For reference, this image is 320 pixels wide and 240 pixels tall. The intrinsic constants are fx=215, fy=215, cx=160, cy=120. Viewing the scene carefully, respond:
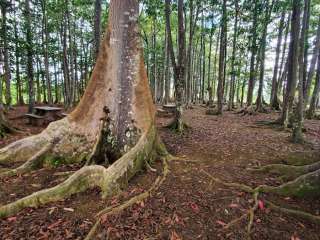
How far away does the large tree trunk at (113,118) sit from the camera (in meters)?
4.43

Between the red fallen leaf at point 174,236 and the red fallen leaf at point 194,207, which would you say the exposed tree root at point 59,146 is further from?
the red fallen leaf at point 174,236

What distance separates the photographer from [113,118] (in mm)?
4496

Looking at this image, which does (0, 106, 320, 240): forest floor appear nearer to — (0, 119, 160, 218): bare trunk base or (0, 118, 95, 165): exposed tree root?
(0, 119, 160, 218): bare trunk base

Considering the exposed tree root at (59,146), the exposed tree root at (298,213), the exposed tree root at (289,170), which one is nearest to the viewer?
the exposed tree root at (298,213)

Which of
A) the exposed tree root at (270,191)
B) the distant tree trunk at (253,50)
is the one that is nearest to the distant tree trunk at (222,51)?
the distant tree trunk at (253,50)

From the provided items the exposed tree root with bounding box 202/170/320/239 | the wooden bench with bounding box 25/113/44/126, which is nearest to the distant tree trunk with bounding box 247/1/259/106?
the exposed tree root with bounding box 202/170/320/239

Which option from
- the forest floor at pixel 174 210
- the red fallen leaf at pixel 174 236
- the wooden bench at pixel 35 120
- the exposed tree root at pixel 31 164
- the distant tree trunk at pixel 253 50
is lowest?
the red fallen leaf at pixel 174 236

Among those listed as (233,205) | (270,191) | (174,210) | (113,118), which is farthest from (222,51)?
(174,210)

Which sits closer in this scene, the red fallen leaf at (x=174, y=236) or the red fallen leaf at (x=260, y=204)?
the red fallen leaf at (x=174, y=236)

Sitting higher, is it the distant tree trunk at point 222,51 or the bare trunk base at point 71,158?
the distant tree trunk at point 222,51

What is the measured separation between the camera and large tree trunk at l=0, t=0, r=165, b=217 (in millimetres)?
4434

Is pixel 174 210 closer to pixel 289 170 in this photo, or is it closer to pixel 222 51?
pixel 289 170

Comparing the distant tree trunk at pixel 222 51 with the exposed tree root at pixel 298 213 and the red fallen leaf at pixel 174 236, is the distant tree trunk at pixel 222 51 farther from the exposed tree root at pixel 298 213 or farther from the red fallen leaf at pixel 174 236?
the red fallen leaf at pixel 174 236

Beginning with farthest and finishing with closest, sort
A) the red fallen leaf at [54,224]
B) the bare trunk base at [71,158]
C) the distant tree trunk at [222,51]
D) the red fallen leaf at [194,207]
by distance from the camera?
the distant tree trunk at [222,51] → the bare trunk base at [71,158] → the red fallen leaf at [194,207] → the red fallen leaf at [54,224]
